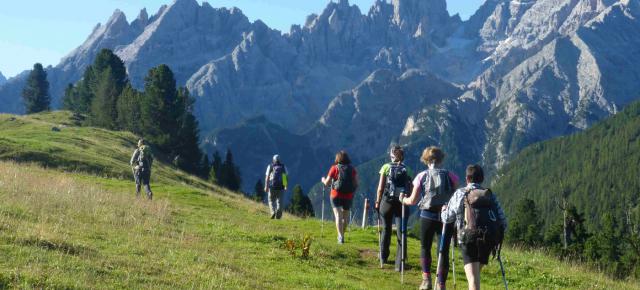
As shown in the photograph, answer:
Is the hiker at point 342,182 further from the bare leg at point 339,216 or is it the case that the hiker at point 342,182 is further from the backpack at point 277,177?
the backpack at point 277,177

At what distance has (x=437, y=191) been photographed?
45.1ft

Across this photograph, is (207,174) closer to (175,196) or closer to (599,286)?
(175,196)

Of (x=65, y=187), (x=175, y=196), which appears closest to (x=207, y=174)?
(x=175, y=196)

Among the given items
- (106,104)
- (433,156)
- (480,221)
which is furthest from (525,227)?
(480,221)

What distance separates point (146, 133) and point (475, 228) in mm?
82827

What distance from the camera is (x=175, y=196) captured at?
3550 centimetres

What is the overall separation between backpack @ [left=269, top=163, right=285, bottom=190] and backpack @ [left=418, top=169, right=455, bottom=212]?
1471cm

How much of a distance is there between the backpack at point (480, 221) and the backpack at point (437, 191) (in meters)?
1.79

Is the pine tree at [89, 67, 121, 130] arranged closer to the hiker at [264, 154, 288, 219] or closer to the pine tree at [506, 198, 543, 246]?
the pine tree at [506, 198, 543, 246]

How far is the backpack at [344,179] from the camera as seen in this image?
19359 millimetres

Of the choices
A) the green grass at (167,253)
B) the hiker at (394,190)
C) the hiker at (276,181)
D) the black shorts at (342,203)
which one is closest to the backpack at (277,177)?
the hiker at (276,181)

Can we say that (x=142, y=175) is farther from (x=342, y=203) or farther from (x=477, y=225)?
(x=477, y=225)

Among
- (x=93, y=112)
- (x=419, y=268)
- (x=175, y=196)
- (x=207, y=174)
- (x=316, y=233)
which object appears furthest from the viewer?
(x=207, y=174)

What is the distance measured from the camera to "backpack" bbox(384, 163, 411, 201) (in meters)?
16.3
